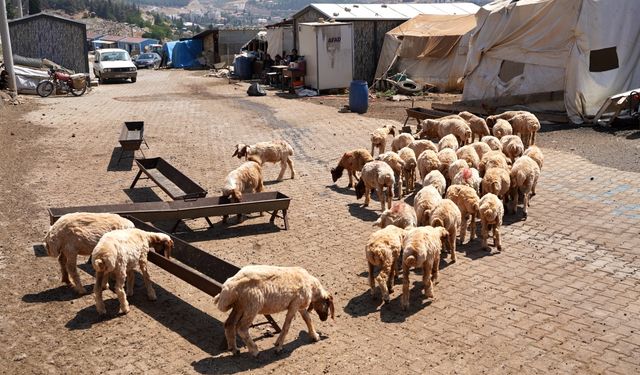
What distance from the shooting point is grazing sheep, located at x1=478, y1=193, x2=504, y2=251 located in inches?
371

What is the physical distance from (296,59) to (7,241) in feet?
74.9

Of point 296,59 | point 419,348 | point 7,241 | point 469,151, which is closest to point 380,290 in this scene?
point 419,348

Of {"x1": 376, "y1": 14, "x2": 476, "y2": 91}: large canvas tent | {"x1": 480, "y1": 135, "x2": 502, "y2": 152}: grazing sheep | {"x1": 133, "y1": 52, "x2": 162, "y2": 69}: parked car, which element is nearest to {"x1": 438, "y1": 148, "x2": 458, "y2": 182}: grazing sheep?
{"x1": 480, "y1": 135, "x2": 502, "y2": 152}: grazing sheep

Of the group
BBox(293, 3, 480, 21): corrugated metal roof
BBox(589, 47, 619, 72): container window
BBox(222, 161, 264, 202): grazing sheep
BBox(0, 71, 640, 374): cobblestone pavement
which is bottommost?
BBox(0, 71, 640, 374): cobblestone pavement

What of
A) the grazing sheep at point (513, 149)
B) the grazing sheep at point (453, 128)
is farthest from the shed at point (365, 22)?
the grazing sheep at point (513, 149)

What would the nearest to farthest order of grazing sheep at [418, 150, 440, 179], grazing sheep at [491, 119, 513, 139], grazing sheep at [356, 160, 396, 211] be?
1. grazing sheep at [356, 160, 396, 211]
2. grazing sheep at [418, 150, 440, 179]
3. grazing sheep at [491, 119, 513, 139]

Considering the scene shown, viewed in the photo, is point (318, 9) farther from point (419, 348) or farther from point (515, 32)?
point (419, 348)

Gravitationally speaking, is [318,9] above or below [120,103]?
above

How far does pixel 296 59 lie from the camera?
31.3 m

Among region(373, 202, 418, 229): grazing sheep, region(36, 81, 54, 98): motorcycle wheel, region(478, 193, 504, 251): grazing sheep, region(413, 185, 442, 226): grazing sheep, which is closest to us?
region(373, 202, 418, 229): grazing sheep

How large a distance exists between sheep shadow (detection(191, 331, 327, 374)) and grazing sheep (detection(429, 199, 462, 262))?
10.0 ft

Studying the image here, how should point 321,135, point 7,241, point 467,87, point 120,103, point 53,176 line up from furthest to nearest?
point 120,103
point 467,87
point 321,135
point 53,176
point 7,241

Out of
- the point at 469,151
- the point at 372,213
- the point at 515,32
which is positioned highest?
the point at 515,32

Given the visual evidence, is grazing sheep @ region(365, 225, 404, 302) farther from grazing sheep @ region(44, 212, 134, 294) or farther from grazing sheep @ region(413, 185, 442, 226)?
grazing sheep @ region(44, 212, 134, 294)
